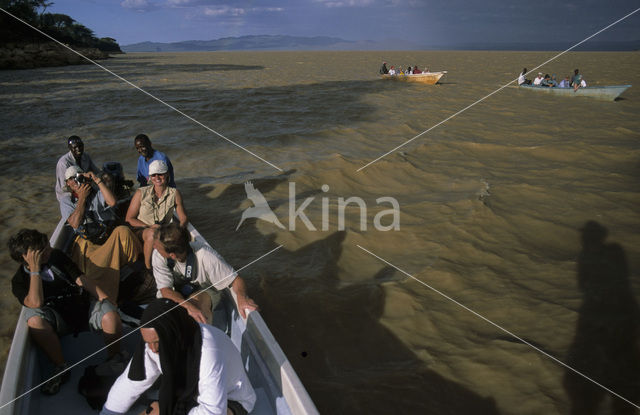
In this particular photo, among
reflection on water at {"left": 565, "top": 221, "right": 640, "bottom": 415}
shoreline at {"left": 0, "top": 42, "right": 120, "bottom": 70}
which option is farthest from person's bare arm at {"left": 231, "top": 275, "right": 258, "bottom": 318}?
shoreline at {"left": 0, "top": 42, "right": 120, "bottom": 70}

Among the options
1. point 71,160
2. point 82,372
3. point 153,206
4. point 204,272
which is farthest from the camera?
point 71,160

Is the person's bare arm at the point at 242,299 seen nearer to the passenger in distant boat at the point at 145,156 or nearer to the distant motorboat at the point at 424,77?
the passenger in distant boat at the point at 145,156

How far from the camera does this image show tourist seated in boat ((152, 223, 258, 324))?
9.86 feet

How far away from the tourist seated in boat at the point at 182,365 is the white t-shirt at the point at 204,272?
2.98 feet

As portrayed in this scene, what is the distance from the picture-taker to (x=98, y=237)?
407 centimetres

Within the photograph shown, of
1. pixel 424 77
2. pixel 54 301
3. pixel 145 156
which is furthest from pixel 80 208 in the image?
pixel 424 77

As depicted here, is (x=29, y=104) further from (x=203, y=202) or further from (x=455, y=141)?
(x=455, y=141)

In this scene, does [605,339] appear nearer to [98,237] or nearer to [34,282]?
[34,282]

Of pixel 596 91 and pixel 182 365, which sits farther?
pixel 596 91

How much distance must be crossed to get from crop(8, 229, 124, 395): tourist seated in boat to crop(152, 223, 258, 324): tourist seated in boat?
0.47 m

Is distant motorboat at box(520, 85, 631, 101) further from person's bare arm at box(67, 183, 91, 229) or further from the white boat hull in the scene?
person's bare arm at box(67, 183, 91, 229)

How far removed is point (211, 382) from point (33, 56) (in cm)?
4440

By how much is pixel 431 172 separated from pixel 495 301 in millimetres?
5018

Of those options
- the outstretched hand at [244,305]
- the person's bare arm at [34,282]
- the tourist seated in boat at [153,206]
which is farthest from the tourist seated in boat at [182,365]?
the tourist seated in boat at [153,206]
